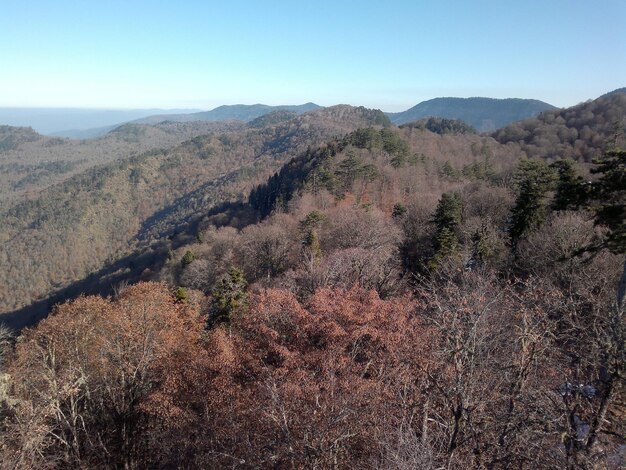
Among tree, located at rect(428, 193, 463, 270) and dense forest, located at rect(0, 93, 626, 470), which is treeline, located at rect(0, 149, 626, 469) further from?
tree, located at rect(428, 193, 463, 270)

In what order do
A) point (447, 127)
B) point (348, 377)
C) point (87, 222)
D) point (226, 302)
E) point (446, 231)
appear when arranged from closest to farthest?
point (348, 377), point (226, 302), point (446, 231), point (447, 127), point (87, 222)

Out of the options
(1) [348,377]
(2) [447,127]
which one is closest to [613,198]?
(1) [348,377]

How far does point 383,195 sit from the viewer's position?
52.6 metres

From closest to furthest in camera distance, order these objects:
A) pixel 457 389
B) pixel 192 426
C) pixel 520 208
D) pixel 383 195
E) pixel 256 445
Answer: pixel 457 389 < pixel 256 445 < pixel 192 426 < pixel 520 208 < pixel 383 195

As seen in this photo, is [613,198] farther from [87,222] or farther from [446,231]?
[87,222]

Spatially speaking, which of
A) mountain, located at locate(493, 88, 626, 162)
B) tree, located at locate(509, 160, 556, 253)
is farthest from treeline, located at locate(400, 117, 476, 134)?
tree, located at locate(509, 160, 556, 253)

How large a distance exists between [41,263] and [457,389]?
154387mm

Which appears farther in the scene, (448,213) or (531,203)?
(448,213)

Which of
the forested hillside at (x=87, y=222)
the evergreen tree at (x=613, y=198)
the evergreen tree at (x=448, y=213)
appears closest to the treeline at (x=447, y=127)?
the forested hillside at (x=87, y=222)

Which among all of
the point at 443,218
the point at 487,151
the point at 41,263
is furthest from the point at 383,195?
the point at 41,263

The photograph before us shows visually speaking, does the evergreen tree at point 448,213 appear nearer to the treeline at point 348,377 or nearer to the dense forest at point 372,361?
the dense forest at point 372,361

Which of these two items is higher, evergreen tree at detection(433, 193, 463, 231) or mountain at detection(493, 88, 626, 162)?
mountain at detection(493, 88, 626, 162)

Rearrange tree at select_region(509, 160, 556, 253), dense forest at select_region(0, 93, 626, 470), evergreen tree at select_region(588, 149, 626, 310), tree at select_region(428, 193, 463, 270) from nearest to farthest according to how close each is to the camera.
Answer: dense forest at select_region(0, 93, 626, 470) → evergreen tree at select_region(588, 149, 626, 310) → tree at select_region(428, 193, 463, 270) → tree at select_region(509, 160, 556, 253)

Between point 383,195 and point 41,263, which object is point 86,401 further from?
point 41,263
